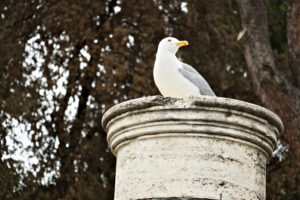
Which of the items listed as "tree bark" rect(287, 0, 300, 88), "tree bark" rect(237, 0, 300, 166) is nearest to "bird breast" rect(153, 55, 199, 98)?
"tree bark" rect(237, 0, 300, 166)

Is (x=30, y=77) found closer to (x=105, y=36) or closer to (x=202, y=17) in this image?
(x=105, y=36)

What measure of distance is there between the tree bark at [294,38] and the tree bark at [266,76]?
21cm

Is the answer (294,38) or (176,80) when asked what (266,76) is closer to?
(294,38)

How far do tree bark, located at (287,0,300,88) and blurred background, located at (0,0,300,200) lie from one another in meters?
1.35

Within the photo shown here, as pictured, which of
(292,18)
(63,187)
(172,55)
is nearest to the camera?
(172,55)

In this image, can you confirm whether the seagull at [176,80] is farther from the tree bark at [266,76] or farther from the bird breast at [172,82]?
the tree bark at [266,76]

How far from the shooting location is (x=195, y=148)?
136 inches

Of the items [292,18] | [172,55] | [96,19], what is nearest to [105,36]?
[96,19]

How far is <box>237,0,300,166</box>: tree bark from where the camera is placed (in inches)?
267

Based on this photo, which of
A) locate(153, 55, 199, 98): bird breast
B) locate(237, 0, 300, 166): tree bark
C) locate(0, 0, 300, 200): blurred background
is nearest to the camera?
locate(153, 55, 199, 98): bird breast

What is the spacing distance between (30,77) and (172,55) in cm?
511

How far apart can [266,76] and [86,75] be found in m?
2.93

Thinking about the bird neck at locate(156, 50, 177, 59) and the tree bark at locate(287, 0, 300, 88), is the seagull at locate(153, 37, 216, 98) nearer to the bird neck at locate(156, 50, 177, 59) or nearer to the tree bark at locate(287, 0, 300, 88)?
the bird neck at locate(156, 50, 177, 59)

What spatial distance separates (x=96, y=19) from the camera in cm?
945
